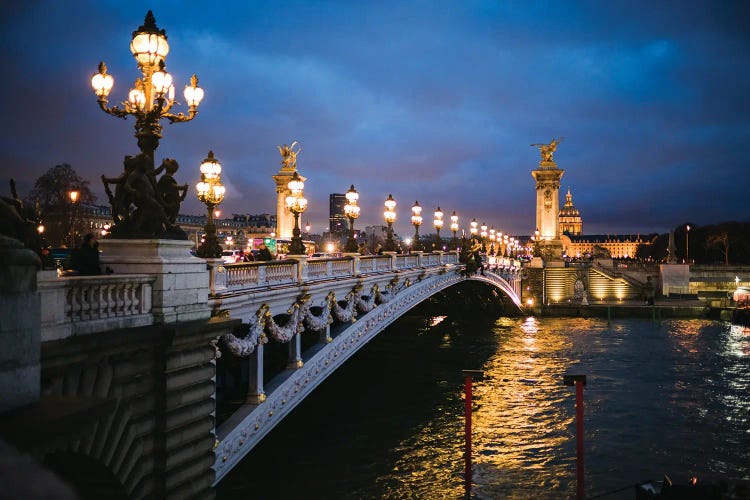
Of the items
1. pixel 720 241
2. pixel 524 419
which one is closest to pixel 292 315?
pixel 524 419

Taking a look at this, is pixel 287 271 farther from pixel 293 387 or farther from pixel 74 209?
pixel 74 209

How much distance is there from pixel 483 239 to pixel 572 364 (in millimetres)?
32237

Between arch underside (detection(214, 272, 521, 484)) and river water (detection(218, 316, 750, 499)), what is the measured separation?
6.35 feet

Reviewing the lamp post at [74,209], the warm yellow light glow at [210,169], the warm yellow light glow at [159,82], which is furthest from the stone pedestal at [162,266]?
the lamp post at [74,209]

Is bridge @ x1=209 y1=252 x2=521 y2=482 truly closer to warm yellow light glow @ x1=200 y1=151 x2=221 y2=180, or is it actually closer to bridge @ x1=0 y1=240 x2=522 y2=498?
bridge @ x1=0 y1=240 x2=522 y2=498

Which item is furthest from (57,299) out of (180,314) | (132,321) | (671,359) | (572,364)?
(671,359)

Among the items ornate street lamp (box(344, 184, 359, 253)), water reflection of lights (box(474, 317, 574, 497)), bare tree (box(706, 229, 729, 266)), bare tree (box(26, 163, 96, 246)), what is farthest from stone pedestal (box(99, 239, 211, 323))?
bare tree (box(706, 229, 729, 266))

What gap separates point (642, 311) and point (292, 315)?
163ft

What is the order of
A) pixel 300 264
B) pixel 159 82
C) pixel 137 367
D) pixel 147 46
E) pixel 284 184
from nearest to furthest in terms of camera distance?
pixel 137 367 → pixel 159 82 → pixel 147 46 → pixel 300 264 → pixel 284 184

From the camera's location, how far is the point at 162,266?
405 inches

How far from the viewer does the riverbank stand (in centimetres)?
5859

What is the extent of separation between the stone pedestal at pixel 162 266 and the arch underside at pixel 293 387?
4432 millimetres

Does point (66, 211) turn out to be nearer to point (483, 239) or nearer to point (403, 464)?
point (403, 464)

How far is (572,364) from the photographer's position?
116ft
